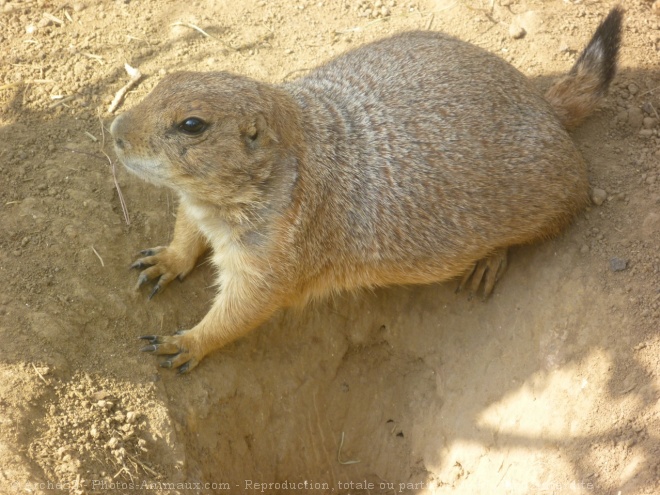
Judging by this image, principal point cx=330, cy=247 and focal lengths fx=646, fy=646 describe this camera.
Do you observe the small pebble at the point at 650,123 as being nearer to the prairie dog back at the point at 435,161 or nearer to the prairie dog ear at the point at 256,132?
the prairie dog back at the point at 435,161

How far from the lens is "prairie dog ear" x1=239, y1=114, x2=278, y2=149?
3.35 m

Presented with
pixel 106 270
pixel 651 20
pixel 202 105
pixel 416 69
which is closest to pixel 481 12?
pixel 651 20

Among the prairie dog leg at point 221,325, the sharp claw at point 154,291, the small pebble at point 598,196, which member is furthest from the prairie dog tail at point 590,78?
the sharp claw at point 154,291

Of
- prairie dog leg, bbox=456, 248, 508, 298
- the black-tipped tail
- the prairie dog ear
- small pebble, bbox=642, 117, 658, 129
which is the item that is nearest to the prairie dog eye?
the prairie dog ear

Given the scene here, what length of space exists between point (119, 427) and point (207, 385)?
0.63m

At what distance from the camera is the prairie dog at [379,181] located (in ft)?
11.8

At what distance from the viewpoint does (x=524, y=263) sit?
4500 mm

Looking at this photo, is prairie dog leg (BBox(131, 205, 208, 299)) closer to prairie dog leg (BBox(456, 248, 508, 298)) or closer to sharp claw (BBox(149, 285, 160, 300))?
sharp claw (BBox(149, 285, 160, 300))

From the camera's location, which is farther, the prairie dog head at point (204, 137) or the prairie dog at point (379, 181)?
the prairie dog at point (379, 181)

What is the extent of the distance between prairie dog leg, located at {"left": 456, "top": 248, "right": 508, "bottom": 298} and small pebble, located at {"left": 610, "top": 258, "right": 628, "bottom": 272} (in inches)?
28.2

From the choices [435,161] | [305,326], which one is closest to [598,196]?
[435,161]

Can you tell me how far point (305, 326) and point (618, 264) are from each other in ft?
7.02

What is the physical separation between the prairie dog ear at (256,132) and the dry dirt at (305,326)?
1.34 m

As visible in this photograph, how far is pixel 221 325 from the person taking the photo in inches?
152
